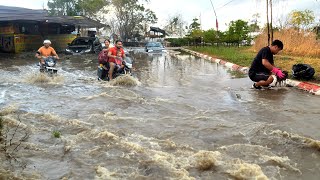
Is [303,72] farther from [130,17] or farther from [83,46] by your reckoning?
[130,17]

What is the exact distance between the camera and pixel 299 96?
8750 mm

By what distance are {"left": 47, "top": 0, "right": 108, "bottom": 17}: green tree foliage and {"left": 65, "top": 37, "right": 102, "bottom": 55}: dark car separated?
2796 centimetres

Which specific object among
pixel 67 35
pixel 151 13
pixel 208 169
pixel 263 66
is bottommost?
pixel 208 169

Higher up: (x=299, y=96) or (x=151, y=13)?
(x=151, y=13)

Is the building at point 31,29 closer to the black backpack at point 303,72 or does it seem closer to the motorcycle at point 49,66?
the motorcycle at point 49,66

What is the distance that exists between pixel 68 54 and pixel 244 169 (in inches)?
994

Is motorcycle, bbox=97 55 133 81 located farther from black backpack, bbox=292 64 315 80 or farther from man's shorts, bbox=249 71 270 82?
black backpack, bbox=292 64 315 80

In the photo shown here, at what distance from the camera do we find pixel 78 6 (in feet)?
186

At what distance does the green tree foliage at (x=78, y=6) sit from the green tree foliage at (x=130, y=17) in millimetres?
2949

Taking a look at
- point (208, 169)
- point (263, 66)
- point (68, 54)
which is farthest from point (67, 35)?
point (208, 169)

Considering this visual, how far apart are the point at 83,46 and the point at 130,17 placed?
29726 mm

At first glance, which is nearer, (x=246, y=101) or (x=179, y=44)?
(x=246, y=101)

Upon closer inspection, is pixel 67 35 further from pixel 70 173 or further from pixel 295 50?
pixel 70 173

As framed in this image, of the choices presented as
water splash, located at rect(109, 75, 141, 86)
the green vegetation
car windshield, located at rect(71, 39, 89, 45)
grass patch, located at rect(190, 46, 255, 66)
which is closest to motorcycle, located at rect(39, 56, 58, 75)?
water splash, located at rect(109, 75, 141, 86)
